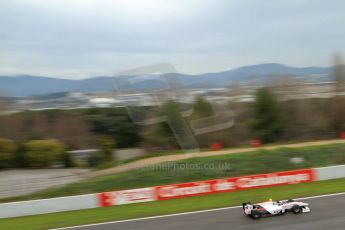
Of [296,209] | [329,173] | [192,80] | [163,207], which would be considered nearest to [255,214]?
[296,209]

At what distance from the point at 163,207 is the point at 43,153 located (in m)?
20.4

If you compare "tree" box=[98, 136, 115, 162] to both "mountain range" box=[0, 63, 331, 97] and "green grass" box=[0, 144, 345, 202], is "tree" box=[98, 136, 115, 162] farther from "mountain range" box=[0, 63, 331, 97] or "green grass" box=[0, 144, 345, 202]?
"green grass" box=[0, 144, 345, 202]

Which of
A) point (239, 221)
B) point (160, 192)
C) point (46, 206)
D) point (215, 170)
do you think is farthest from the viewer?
point (215, 170)

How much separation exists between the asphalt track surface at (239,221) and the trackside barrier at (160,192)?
3369mm

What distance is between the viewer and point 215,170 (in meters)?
23.8

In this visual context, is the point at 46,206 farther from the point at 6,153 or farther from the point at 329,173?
the point at 6,153

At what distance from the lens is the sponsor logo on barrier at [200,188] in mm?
16844

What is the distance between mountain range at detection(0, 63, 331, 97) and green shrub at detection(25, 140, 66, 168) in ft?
21.6

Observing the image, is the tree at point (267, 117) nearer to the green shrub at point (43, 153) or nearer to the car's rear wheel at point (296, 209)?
the green shrub at point (43, 153)

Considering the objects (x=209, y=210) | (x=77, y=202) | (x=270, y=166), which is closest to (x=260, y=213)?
(x=209, y=210)

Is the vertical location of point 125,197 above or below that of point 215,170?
above

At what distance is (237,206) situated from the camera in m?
14.9

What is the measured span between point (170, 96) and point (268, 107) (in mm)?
15092

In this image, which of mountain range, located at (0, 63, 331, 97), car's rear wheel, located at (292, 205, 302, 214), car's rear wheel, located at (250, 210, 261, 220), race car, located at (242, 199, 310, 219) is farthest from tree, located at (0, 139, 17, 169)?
car's rear wheel, located at (292, 205, 302, 214)
